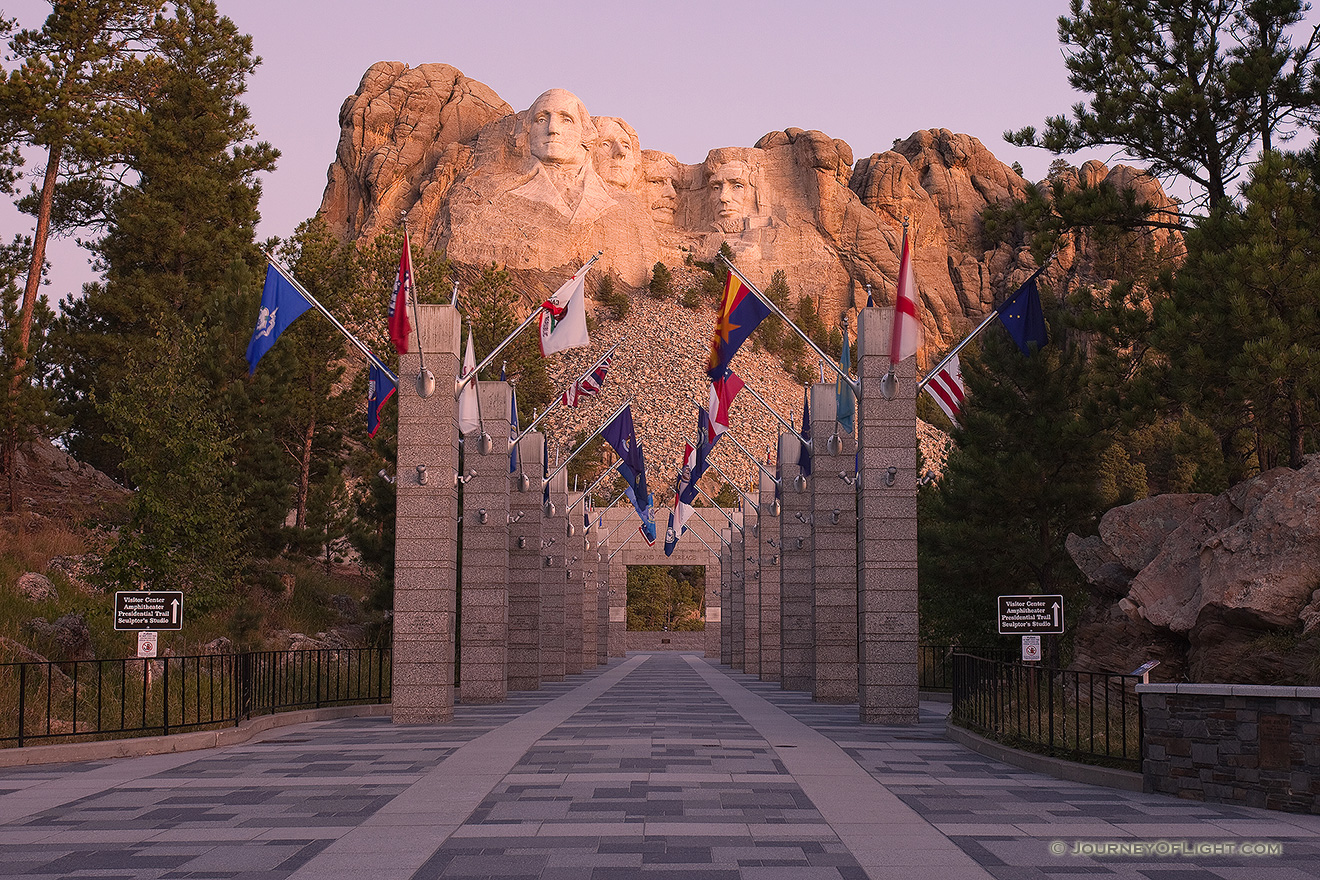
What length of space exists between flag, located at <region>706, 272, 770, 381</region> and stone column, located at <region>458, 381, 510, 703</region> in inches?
226

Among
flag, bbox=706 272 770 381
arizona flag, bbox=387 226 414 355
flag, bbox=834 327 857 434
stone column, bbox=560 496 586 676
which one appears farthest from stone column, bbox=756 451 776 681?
arizona flag, bbox=387 226 414 355

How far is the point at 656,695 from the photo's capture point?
94.6ft

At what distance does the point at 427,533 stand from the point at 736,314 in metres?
6.63

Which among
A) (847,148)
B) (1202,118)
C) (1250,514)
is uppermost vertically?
(847,148)

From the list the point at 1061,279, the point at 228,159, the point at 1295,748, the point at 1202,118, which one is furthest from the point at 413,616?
the point at 1061,279

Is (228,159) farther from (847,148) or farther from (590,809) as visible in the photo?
(847,148)

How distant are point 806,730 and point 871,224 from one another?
129059 mm

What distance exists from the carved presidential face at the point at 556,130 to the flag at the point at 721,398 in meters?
111

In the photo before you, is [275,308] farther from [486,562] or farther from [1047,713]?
[1047,713]

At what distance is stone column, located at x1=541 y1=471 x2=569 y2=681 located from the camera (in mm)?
35531

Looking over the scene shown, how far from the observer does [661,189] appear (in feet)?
485

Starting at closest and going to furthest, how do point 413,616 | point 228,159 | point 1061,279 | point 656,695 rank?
point 413,616
point 656,695
point 228,159
point 1061,279

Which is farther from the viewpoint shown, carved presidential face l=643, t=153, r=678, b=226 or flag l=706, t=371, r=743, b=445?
carved presidential face l=643, t=153, r=678, b=226

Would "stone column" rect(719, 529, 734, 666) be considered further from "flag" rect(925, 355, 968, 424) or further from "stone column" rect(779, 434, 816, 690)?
"flag" rect(925, 355, 968, 424)
